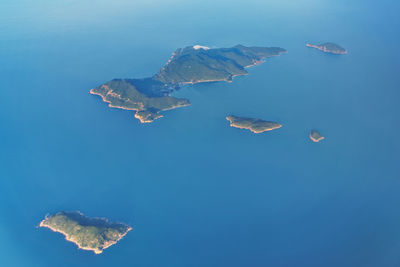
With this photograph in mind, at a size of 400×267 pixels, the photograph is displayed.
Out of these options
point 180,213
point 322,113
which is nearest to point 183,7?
point 322,113

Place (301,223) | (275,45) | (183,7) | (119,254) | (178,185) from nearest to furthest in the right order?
1. (119,254)
2. (301,223)
3. (178,185)
4. (275,45)
5. (183,7)

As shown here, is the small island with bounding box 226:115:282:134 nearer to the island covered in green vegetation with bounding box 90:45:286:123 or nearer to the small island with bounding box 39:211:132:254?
the island covered in green vegetation with bounding box 90:45:286:123

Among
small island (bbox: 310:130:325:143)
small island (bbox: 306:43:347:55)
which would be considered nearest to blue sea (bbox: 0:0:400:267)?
small island (bbox: 310:130:325:143)

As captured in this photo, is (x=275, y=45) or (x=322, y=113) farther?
(x=275, y=45)

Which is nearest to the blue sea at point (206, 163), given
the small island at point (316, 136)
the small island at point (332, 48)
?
the small island at point (316, 136)

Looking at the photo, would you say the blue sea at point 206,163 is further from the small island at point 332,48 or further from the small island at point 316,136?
the small island at point 332,48

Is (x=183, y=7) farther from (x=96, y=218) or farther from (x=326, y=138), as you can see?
(x=96, y=218)
